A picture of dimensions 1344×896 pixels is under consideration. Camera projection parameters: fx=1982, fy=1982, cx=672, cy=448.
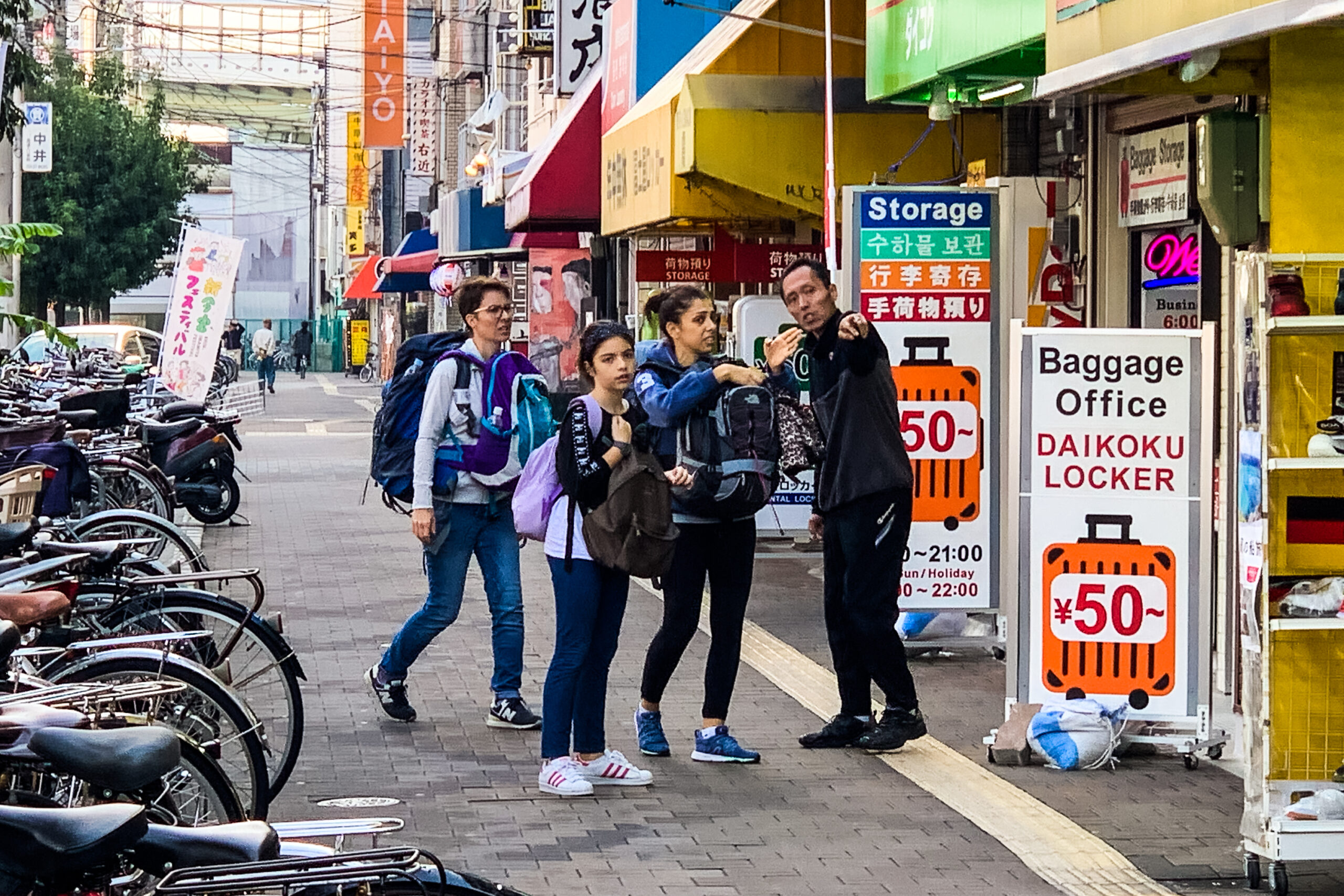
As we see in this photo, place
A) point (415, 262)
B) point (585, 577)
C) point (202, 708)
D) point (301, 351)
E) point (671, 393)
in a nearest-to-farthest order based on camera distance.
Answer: point (202, 708), point (585, 577), point (671, 393), point (415, 262), point (301, 351)

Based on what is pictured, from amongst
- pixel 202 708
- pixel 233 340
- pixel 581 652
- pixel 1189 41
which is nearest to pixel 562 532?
pixel 581 652

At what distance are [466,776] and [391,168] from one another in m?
59.1

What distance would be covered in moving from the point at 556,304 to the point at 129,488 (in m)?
17.1

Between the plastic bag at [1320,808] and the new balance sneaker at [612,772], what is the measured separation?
8.25ft

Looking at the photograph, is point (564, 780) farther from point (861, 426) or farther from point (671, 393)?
point (861, 426)

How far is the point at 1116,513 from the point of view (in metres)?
7.96

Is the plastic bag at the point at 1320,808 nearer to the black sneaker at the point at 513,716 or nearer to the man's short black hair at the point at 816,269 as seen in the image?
the man's short black hair at the point at 816,269

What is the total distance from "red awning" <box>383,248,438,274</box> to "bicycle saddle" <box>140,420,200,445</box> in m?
23.4

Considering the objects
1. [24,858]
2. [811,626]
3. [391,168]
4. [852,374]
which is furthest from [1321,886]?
[391,168]

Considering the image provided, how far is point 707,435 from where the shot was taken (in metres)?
7.82

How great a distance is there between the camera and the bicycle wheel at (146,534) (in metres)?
9.45

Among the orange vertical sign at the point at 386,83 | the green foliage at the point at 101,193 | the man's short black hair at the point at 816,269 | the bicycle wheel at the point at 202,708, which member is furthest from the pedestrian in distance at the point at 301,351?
the bicycle wheel at the point at 202,708

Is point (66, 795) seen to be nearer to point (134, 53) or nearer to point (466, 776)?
point (466, 776)

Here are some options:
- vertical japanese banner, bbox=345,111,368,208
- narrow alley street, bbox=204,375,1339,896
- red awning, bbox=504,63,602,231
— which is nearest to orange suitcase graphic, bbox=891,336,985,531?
narrow alley street, bbox=204,375,1339,896
